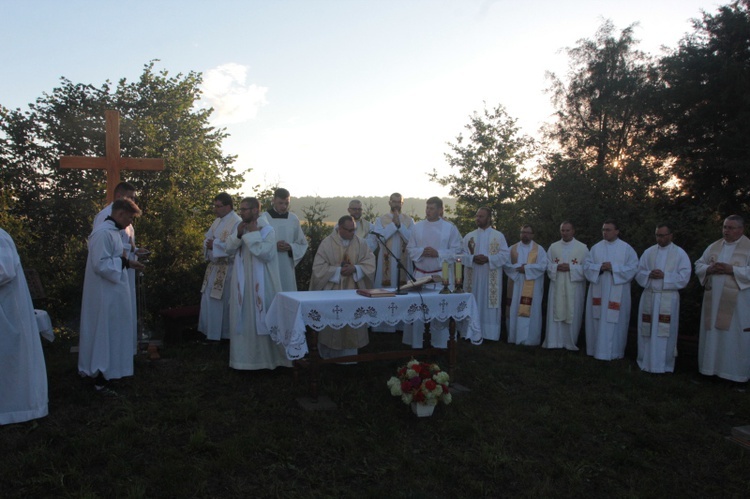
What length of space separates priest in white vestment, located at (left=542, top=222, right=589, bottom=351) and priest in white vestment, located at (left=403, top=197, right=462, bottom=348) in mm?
1772

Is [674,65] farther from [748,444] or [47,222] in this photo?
[47,222]

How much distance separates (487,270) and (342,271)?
3.64 metres

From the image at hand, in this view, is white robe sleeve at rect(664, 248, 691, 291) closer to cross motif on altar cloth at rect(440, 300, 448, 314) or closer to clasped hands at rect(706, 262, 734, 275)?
clasped hands at rect(706, 262, 734, 275)

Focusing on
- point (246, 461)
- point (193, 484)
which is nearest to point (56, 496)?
point (193, 484)

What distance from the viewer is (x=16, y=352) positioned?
4855mm

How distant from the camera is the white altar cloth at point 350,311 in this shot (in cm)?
547

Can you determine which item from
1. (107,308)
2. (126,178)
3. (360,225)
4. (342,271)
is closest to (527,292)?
(360,225)

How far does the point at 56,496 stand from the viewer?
12.1ft

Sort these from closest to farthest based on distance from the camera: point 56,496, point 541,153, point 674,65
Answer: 1. point 56,496
2. point 674,65
3. point 541,153

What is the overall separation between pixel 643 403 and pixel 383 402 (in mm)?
3008

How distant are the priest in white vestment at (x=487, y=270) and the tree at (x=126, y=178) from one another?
5.03 meters

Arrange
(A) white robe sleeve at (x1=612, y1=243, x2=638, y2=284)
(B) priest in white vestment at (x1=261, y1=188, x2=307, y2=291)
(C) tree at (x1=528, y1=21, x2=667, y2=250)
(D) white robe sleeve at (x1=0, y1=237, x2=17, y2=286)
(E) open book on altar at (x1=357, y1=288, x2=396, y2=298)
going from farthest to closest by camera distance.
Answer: (C) tree at (x1=528, y1=21, x2=667, y2=250)
(A) white robe sleeve at (x1=612, y1=243, x2=638, y2=284)
(B) priest in white vestment at (x1=261, y1=188, x2=307, y2=291)
(E) open book on altar at (x1=357, y1=288, x2=396, y2=298)
(D) white robe sleeve at (x1=0, y1=237, x2=17, y2=286)

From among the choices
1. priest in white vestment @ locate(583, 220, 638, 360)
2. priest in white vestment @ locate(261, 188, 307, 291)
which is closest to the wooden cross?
priest in white vestment @ locate(261, 188, 307, 291)

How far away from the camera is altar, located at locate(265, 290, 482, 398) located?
549 cm
